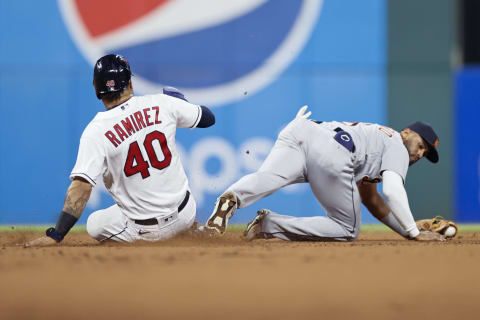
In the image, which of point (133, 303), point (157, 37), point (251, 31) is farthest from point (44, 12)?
point (133, 303)

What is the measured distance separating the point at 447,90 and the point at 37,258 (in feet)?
24.4

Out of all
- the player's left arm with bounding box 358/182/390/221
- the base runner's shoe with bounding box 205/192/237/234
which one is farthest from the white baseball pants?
the player's left arm with bounding box 358/182/390/221

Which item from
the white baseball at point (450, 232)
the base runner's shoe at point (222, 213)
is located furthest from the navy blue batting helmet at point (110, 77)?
the white baseball at point (450, 232)

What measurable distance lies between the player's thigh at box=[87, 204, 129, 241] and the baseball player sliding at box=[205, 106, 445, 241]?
73cm

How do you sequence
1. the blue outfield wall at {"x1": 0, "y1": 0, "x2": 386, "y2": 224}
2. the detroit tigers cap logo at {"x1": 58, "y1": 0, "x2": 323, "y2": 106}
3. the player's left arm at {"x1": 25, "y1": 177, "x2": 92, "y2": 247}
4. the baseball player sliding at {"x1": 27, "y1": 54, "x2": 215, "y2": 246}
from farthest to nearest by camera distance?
the detroit tigers cap logo at {"x1": 58, "y1": 0, "x2": 323, "y2": 106} < the blue outfield wall at {"x1": 0, "y1": 0, "x2": 386, "y2": 224} < the baseball player sliding at {"x1": 27, "y1": 54, "x2": 215, "y2": 246} < the player's left arm at {"x1": 25, "y1": 177, "x2": 92, "y2": 247}

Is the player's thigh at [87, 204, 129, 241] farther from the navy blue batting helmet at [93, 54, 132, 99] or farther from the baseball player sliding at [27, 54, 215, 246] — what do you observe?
the navy blue batting helmet at [93, 54, 132, 99]

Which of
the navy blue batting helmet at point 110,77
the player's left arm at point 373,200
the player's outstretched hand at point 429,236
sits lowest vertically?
the player's outstretched hand at point 429,236

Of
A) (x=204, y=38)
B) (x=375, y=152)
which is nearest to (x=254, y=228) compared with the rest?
(x=375, y=152)

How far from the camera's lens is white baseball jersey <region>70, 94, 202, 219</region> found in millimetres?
4285

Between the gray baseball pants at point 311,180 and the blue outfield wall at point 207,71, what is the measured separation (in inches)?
172

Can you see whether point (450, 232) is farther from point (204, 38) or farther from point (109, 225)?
point (204, 38)

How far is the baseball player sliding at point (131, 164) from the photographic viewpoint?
13.9ft

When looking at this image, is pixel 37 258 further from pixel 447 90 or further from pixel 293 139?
pixel 447 90

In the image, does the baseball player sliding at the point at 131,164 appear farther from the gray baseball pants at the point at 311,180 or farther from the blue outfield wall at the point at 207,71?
the blue outfield wall at the point at 207,71
